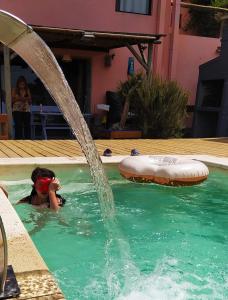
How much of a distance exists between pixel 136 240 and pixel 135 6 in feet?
34.9

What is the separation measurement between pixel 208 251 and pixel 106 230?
3.98 feet

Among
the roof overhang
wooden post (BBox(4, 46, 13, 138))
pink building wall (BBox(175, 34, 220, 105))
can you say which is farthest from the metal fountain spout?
pink building wall (BBox(175, 34, 220, 105))

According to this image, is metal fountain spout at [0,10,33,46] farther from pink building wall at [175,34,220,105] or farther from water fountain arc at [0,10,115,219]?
Answer: pink building wall at [175,34,220,105]

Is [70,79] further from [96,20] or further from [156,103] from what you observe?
[156,103]

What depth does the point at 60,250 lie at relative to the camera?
158 inches

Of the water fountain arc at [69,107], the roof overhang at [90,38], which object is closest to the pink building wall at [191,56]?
the roof overhang at [90,38]

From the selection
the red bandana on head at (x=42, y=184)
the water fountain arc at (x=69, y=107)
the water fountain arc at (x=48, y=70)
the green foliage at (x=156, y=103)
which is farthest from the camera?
the green foliage at (x=156, y=103)

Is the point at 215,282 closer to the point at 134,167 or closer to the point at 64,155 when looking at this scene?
the point at 134,167

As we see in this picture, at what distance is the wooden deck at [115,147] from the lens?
7401 mm

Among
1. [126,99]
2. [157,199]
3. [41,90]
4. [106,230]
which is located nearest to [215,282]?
[106,230]

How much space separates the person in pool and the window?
9.77 meters

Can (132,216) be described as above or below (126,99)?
below

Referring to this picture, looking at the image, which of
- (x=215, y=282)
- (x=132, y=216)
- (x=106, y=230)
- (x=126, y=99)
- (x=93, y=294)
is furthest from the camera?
(x=126, y=99)

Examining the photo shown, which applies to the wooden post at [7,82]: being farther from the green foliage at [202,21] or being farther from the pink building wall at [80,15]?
the green foliage at [202,21]
